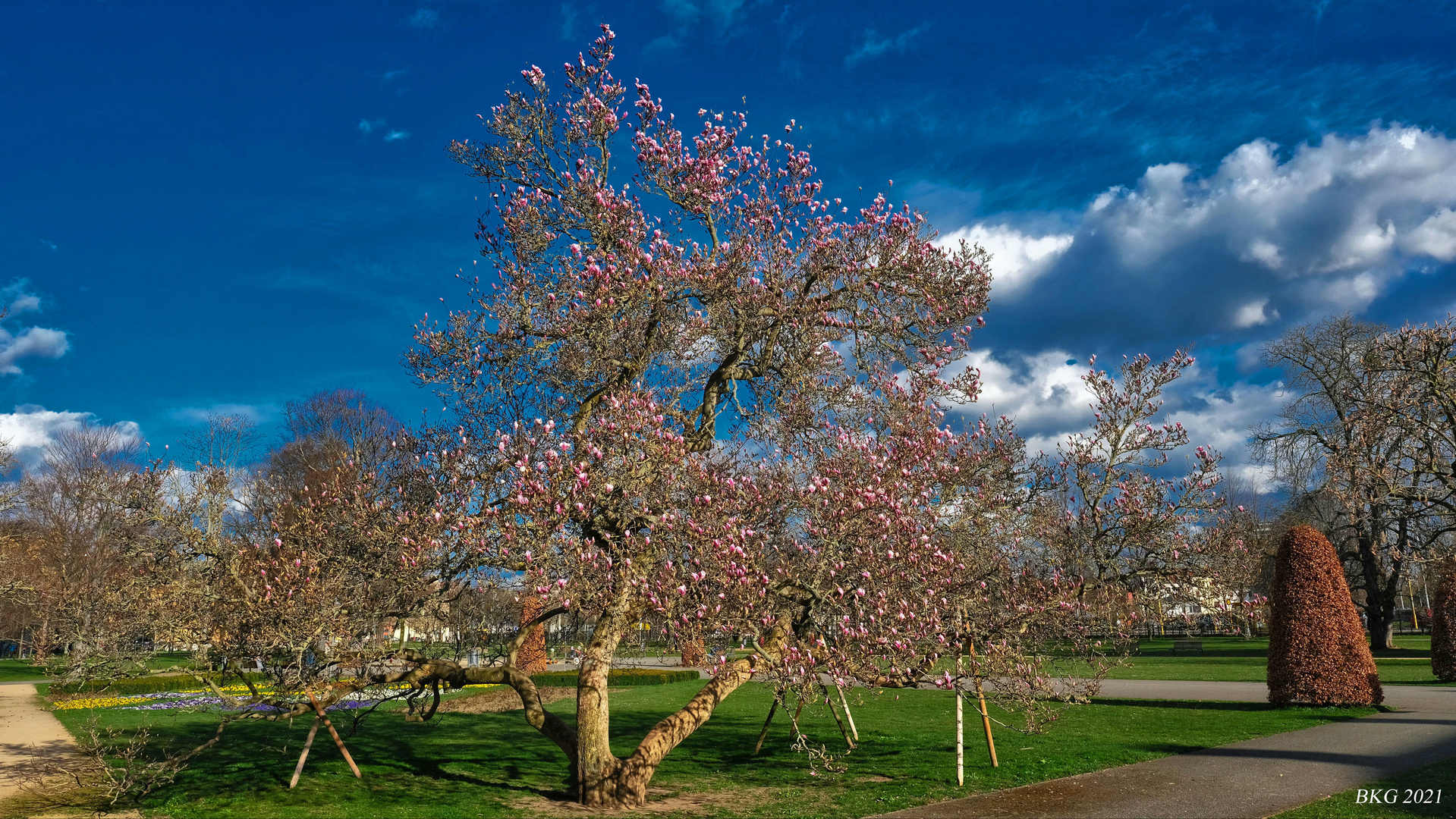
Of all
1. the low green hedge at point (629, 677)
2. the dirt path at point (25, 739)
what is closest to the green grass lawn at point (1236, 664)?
the low green hedge at point (629, 677)

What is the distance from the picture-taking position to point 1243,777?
Answer: 12414 millimetres

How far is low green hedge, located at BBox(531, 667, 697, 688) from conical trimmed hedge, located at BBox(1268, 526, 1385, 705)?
21308 mm

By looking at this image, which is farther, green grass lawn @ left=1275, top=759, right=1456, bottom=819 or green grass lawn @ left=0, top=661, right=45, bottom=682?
green grass lawn @ left=0, top=661, right=45, bottom=682

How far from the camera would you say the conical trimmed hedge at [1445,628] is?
2542cm

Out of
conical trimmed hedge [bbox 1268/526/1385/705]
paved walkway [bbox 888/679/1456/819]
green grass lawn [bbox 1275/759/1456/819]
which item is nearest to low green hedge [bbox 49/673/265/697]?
paved walkway [bbox 888/679/1456/819]

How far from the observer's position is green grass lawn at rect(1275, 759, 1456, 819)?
981 centimetres

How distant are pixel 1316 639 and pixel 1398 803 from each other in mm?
11997

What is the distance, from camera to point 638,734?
2020 cm

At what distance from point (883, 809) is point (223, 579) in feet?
31.9

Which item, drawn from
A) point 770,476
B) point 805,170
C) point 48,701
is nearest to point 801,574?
point 770,476

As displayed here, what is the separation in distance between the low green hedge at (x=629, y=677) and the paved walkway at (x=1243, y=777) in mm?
22338

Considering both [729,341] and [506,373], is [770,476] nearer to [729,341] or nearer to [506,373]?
[729,341]

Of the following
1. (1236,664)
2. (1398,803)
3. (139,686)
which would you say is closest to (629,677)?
(139,686)

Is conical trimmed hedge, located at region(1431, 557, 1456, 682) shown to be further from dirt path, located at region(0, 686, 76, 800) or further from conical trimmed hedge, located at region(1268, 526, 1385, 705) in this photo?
dirt path, located at region(0, 686, 76, 800)
